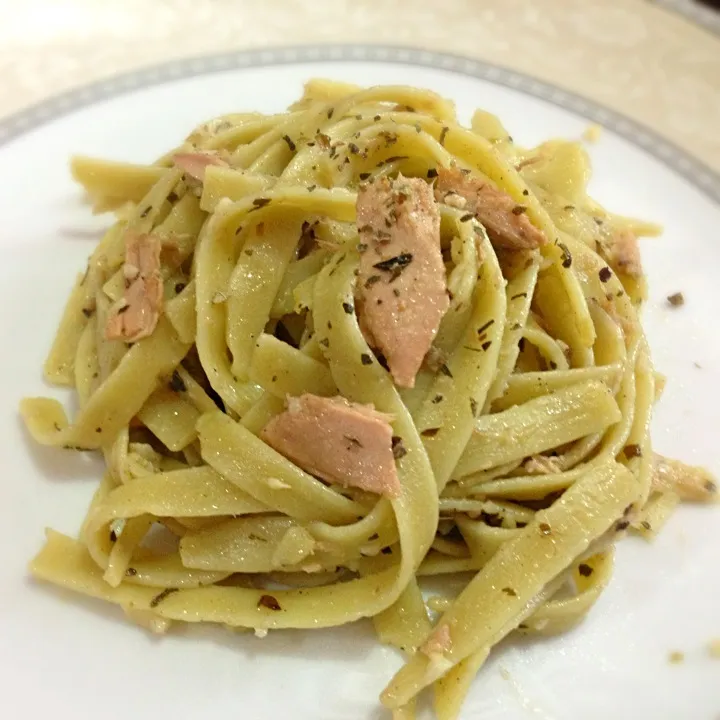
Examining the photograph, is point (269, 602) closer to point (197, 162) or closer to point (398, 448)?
point (398, 448)

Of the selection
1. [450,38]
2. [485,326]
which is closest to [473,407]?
[485,326]

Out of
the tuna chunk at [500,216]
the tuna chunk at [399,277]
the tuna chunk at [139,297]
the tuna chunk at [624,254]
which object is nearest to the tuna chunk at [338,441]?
the tuna chunk at [399,277]

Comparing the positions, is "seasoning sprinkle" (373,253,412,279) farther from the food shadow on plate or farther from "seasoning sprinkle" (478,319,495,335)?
the food shadow on plate

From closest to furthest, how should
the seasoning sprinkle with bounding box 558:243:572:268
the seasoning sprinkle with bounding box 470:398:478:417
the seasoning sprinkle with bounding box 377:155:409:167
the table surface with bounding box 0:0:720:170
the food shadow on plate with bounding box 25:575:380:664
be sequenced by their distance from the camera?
the food shadow on plate with bounding box 25:575:380:664
the seasoning sprinkle with bounding box 470:398:478:417
the seasoning sprinkle with bounding box 558:243:572:268
the seasoning sprinkle with bounding box 377:155:409:167
the table surface with bounding box 0:0:720:170

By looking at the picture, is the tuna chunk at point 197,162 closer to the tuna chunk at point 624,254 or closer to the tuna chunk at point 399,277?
the tuna chunk at point 399,277

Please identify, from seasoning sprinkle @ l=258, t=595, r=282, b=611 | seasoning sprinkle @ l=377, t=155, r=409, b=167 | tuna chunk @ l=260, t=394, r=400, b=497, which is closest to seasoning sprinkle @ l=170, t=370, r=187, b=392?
tuna chunk @ l=260, t=394, r=400, b=497

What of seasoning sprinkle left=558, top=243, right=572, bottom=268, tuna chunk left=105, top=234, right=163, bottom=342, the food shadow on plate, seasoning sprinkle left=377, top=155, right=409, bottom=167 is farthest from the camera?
seasoning sprinkle left=377, top=155, right=409, bottom=167
